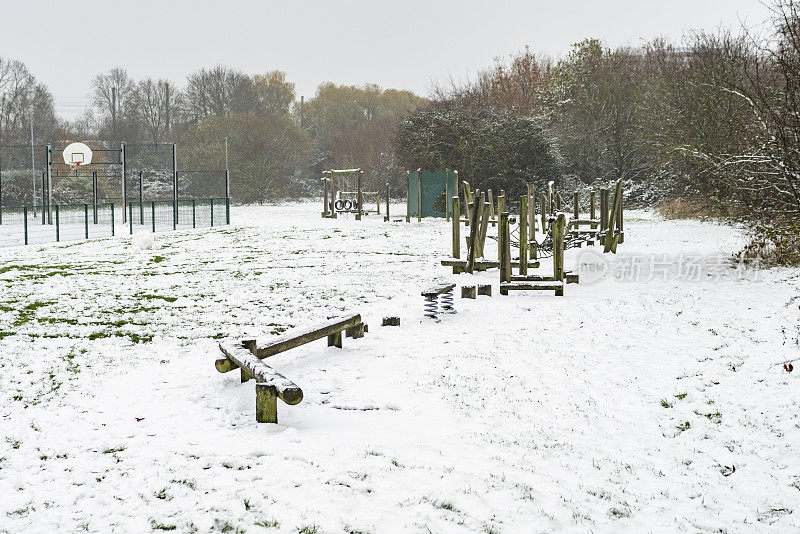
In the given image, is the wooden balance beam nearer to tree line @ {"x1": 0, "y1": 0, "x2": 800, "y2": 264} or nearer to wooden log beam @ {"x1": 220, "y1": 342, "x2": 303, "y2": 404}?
wooden log beam @ {"x1": 220, "y1": 342, "x2": 303, "y2": 404}

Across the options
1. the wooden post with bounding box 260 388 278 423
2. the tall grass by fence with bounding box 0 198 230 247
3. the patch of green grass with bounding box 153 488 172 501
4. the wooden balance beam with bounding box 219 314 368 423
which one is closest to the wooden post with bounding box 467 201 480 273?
the wooden balance beam with bounding box 219 314 368 423

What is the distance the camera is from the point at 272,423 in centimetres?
534

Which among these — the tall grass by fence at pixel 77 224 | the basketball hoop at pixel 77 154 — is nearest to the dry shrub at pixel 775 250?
the tall grass by fence at pixel 77 224

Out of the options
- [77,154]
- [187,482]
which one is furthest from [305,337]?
[77,154]

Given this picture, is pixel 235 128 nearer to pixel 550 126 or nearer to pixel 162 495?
pixel 550 126

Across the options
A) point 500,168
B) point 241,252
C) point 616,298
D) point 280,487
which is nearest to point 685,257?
point 616,298

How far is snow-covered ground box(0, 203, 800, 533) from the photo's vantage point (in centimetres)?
412

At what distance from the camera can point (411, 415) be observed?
5.68 m

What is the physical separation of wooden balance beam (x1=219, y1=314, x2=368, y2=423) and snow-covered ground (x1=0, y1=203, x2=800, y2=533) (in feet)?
0.47

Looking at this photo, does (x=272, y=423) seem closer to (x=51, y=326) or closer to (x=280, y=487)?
(x=280, y=487)

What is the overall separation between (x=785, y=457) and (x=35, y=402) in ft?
19.0

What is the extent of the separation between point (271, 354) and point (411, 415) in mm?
1641

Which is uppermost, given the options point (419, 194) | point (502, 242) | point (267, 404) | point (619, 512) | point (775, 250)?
point (419, 194)

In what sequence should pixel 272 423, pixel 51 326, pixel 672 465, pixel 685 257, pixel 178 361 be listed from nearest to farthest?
1. pixel 672 465
2. pixel 272 423
3. pixel 178 361
4. pixel 51 326
5. pixel 685 257
